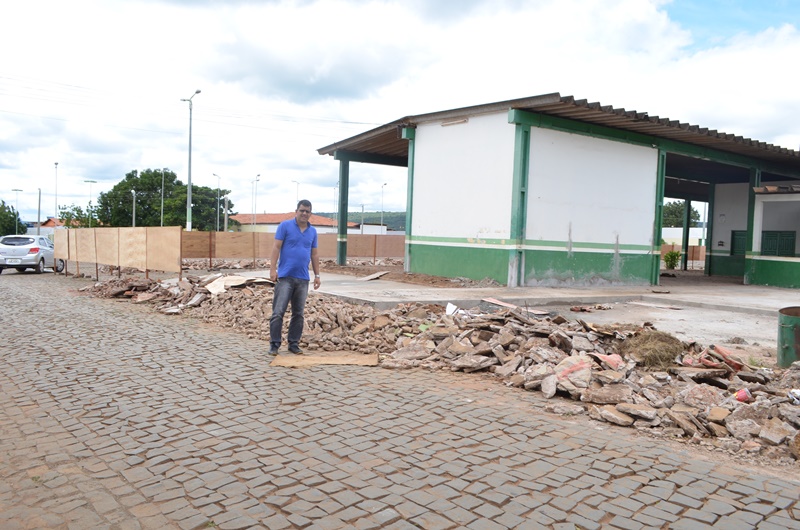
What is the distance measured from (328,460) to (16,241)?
76.2ft

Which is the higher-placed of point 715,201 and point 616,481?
point 715,201

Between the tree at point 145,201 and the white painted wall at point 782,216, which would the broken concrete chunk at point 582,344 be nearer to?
the white painted wall at point 782,216

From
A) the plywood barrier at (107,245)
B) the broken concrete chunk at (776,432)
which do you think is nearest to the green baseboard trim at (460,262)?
the plywood barrier at (107,245)

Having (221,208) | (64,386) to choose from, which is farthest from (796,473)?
(221,208)

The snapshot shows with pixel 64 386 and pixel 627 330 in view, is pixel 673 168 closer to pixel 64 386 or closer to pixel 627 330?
pixel 627 330

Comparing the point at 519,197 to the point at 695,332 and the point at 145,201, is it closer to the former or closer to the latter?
the point at 695,332

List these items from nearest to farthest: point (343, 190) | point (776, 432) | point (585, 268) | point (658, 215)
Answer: point (776, 432) → point (585, 268) → point (658, 215) → point (343, 190)

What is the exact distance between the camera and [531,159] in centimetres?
1463

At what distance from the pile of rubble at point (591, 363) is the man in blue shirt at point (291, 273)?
25.6 inches

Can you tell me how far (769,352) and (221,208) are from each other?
7894 cm

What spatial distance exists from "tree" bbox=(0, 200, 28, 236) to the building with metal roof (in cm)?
8306

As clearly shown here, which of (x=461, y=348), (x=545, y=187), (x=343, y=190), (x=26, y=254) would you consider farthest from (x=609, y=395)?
(x=26, y=254)

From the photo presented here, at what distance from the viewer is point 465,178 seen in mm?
15820

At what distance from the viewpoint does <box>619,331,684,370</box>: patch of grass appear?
22.4 feet
